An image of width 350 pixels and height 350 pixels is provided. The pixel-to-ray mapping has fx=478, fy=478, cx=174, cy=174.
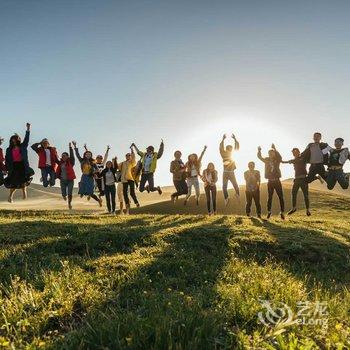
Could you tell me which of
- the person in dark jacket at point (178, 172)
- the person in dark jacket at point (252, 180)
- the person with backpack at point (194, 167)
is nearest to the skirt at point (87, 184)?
the person in dark jacket at point (178, 172)

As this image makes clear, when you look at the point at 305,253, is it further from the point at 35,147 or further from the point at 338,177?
the point at 35,147

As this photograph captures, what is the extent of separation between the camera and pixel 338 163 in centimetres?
1941

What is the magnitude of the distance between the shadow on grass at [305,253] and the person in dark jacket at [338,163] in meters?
4.31

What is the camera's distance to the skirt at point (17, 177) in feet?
65.9

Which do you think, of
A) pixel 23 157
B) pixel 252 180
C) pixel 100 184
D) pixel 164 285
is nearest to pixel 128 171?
pixel 100 184

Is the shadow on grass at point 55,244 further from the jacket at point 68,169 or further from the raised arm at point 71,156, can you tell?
the raised arm at point 71,156

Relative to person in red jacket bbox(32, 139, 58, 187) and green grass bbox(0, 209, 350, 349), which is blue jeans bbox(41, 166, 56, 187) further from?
green grass bbox(0, 209, 350, 349)

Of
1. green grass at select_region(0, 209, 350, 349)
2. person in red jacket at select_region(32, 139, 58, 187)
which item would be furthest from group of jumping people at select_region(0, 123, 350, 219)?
green grass at select_region(0, 209, 350, 349)

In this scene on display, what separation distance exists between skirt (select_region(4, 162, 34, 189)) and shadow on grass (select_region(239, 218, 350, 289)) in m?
10.6

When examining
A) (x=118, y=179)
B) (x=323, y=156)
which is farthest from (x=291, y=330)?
(x=118, y=179)

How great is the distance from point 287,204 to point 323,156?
15.1m

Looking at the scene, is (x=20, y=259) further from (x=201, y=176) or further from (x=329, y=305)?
(x=201, y=176)

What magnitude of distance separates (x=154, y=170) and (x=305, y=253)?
1044 centimetres

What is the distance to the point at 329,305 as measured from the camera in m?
6.56
